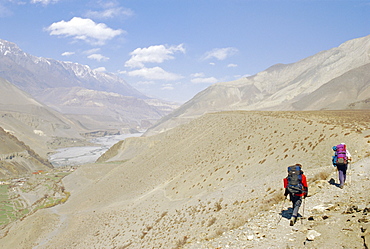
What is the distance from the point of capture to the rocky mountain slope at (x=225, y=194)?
941cm

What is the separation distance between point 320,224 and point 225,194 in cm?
1057

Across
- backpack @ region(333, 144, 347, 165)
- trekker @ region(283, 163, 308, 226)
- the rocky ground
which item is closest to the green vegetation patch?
the rocky ground

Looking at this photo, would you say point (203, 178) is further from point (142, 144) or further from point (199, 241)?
point (142, 144)

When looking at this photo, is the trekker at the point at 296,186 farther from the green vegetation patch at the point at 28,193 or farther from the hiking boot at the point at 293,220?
the green vegetation patch at the point at 28,193

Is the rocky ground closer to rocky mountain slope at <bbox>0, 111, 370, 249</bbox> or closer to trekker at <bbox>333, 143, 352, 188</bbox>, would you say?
rocky mountain slope at <bbox>0, 111, 370, 249</bbox>

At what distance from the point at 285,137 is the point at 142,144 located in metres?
75.2

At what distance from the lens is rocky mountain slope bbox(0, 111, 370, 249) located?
9.41m

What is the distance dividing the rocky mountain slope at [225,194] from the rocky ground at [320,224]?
37mm

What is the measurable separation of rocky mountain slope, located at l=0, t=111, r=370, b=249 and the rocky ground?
37 mm

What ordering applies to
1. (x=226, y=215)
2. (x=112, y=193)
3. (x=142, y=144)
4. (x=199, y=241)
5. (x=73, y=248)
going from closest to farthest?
(x=199, y=241) → (x=226, y=215) → (x=73, y=248) → (x=112, y=193) → (x=142, y=144)

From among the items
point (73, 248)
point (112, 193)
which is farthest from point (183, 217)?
point (112, 193)

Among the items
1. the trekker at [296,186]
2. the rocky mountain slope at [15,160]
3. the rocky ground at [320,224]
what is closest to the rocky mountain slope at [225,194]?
the rocky ground at [320,224]

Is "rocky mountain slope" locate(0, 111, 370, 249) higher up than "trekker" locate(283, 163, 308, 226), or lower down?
lower down

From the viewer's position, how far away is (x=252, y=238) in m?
9.15
